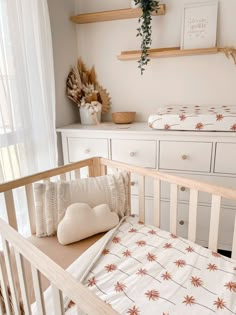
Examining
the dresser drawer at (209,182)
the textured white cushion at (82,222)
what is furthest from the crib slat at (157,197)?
the dresser drawer at (209,182)

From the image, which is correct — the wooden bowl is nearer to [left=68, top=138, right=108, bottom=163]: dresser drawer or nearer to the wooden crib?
[left=68, top=138, right=108, bottom=163]: dresser drawer

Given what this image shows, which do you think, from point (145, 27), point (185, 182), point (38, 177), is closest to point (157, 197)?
point (185, 182)

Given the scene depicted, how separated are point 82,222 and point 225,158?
0.93m

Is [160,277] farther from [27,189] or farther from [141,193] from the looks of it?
[27,189]

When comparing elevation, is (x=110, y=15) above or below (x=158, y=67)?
above

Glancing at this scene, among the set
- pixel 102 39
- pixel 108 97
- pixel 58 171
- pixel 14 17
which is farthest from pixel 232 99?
pixel 14 17

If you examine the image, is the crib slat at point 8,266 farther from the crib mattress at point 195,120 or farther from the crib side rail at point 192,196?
the crib mattress at point 195,120

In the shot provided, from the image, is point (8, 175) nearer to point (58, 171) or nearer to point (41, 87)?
point (58, 171)

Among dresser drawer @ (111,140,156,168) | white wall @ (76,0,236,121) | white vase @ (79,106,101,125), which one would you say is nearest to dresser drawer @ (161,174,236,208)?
dresser drawer @ (111,140,156,168)

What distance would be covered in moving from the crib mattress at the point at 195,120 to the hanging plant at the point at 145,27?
489 millimetres

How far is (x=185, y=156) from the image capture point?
62.7 inches

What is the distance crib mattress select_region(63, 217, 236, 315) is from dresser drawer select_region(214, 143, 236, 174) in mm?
572

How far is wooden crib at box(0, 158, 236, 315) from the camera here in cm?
55

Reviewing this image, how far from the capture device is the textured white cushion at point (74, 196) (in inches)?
49.4
